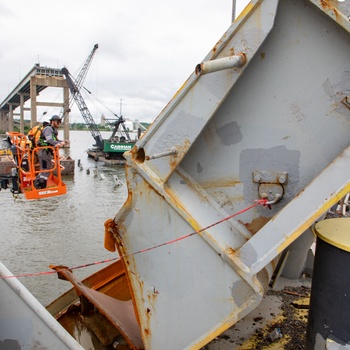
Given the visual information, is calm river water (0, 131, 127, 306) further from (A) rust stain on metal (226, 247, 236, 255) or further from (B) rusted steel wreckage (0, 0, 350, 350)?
(A) rust stain on metal (226, 247, 236, 255)

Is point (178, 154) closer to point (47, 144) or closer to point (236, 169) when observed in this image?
point (236, 169)

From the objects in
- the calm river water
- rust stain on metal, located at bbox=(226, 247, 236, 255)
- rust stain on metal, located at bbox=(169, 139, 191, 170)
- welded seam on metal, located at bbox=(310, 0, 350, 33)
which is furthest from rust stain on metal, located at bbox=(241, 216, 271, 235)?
the calm river water

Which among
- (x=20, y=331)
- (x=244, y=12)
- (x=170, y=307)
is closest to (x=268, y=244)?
(x=170, y=307)

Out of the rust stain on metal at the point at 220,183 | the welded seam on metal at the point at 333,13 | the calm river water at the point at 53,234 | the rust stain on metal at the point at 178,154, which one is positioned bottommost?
the calm river water at the point at 53,234

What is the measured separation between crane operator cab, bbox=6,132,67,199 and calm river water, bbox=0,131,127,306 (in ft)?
7.56

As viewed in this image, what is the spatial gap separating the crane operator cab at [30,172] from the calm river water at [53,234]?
230 cm

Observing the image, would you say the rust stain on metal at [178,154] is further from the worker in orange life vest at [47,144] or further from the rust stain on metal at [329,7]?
the worker in orange life vest at [47,144]

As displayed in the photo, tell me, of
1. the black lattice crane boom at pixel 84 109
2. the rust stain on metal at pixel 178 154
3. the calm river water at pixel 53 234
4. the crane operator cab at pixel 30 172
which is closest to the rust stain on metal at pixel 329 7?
the rust stain on metal at pixel 178 154

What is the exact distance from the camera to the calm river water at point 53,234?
8.75 meters

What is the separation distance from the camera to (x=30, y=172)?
6.94 m

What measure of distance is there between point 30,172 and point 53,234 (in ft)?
18.2

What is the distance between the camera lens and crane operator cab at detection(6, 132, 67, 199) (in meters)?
6.79

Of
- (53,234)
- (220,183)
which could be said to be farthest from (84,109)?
(220,183)

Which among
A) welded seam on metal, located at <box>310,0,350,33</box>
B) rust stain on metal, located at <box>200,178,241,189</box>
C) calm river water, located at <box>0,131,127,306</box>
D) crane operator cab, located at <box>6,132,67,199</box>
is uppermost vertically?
welded seam on metal, located at <box>310,0,350,33</box>
